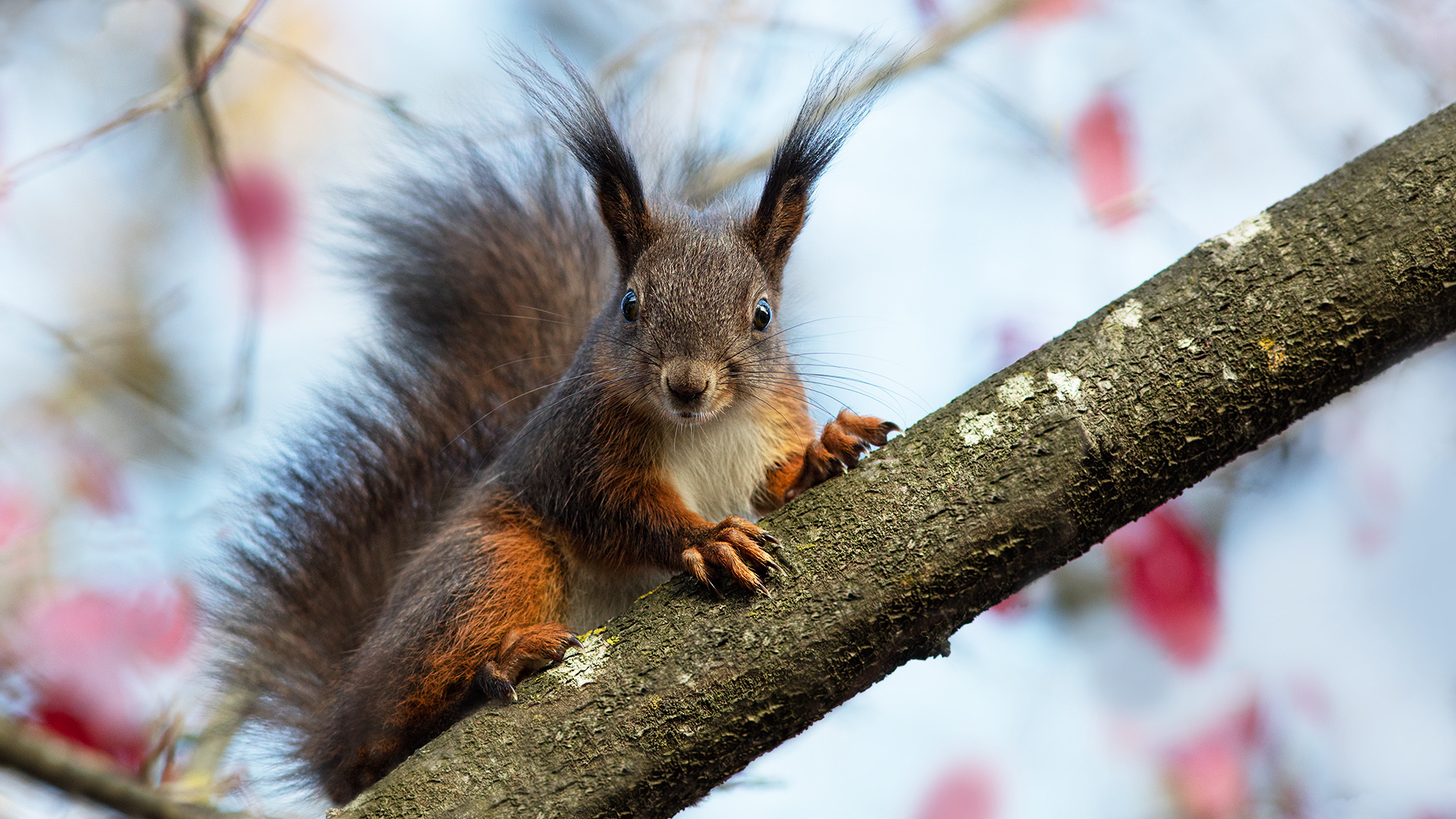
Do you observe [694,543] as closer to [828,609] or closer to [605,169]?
[828,609]

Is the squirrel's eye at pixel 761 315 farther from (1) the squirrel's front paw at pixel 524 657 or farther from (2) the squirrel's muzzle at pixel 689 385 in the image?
(1) the squirrel's front paw at pixel 524 657

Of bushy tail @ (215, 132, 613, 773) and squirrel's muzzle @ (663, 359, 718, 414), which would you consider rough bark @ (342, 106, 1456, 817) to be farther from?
bushy tail @ (215, 132, 613, 773)

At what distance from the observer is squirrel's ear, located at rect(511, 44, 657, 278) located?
2.73 metres

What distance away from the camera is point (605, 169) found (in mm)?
2891

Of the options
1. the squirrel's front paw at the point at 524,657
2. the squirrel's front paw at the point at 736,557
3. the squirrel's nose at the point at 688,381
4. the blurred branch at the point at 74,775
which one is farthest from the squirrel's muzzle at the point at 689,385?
the blurred branch at the point at 74,775

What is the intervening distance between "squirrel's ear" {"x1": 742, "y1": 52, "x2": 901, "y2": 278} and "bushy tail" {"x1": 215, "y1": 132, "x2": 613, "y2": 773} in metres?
0.90

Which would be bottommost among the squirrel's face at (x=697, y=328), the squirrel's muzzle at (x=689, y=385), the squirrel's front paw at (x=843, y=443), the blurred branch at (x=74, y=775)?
the blurred branch at (x=74, y=775)

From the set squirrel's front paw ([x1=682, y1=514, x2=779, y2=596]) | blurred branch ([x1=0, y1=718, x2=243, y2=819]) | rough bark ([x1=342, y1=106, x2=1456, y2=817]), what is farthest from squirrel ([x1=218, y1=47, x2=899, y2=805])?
blurred branch ([x1=0, y1=718, x2=243, y2=819])

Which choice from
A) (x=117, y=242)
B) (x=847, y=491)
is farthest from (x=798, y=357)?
(x=117, y=242)

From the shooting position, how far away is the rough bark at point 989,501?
6.57 ft

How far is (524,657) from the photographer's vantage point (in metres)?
2.36

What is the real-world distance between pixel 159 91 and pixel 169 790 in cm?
221

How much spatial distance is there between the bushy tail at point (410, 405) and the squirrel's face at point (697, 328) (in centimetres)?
72

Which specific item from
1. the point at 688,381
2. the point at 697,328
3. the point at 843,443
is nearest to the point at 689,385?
the point at 688,381
